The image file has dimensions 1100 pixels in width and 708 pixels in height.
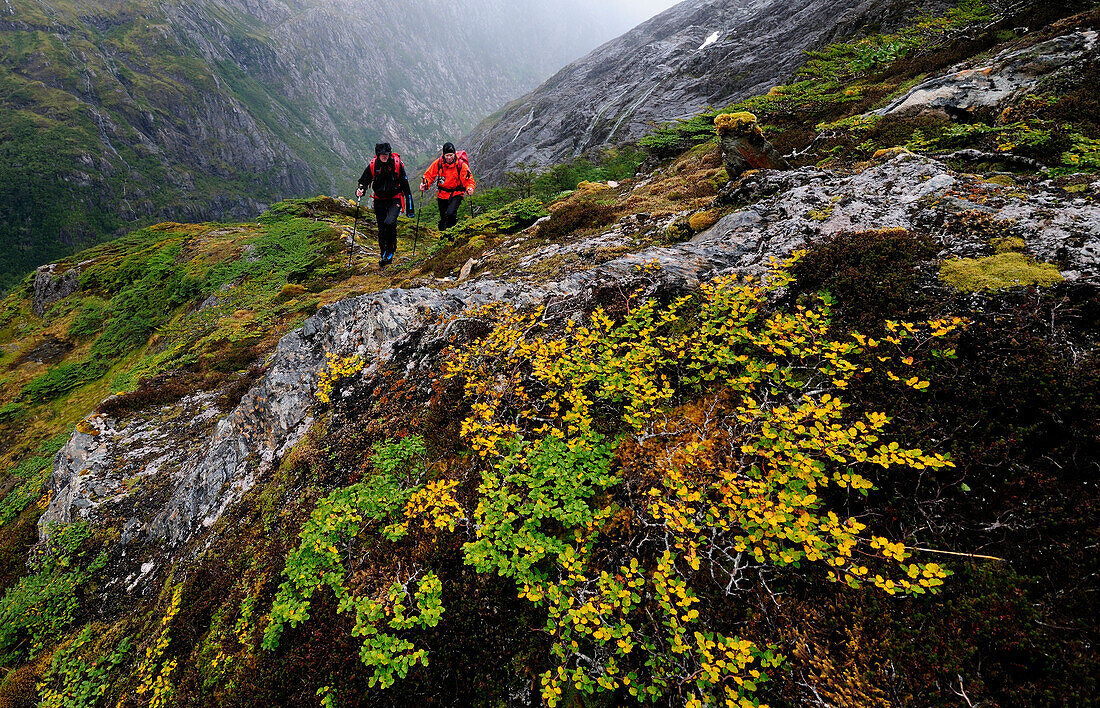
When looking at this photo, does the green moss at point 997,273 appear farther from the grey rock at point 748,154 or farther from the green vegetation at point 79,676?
the green vegetation at point 79,676

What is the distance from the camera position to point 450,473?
5.12 metres

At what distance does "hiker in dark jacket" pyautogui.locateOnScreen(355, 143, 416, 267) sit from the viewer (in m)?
13.2

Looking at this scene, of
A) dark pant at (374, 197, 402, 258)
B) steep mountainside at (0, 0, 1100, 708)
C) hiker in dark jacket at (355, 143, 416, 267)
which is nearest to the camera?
steep mountainside at (0, 0, 1100, 708)

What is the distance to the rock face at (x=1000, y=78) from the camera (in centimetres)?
877

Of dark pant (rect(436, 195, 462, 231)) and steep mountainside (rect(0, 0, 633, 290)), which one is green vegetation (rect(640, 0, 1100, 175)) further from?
steep mountainside (rect(0, 0, 633, 290))

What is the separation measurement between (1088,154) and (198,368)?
20264 millimetres

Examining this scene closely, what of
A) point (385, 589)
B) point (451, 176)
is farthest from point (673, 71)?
point (385, 589)

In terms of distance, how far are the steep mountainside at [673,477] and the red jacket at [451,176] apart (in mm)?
7253

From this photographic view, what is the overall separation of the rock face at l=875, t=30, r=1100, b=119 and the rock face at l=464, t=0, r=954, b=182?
86.5ft

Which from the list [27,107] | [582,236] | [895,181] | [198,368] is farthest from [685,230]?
[27,107]

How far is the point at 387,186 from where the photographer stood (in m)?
13.5

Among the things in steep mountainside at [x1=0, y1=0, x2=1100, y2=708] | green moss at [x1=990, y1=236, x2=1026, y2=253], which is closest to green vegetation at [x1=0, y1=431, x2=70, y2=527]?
steep mountainside at [x1=0, y1=0, x2=1100, y2=708]

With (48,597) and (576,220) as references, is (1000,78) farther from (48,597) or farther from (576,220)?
(48,597)

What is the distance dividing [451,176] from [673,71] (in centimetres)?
6201
